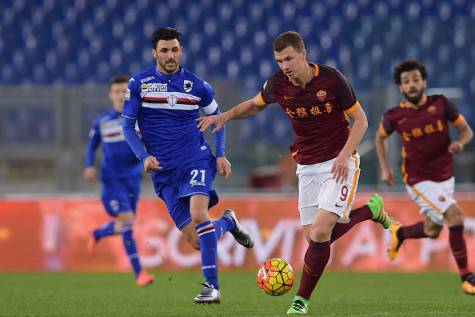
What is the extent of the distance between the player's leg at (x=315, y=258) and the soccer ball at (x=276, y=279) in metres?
0.21

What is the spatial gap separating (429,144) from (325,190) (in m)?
2.85

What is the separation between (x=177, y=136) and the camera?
7621mm

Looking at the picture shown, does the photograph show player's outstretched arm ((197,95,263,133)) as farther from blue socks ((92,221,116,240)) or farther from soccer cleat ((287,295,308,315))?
blue socks ((92,221,116,240))

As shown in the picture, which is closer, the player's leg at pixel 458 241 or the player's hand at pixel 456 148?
the player's hand at pixel 456 148

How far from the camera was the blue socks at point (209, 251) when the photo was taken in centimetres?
725

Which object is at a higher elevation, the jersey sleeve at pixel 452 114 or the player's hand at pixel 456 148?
the jersey sleeve at pixel 452 114

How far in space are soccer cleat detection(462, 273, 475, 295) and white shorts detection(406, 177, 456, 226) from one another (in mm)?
696

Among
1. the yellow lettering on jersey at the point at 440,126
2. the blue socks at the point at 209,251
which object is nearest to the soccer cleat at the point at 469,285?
the yellow lettering on jersey at the point at 440,126

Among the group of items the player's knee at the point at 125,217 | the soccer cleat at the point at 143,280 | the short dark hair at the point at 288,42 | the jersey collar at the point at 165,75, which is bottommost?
the soccer cleat at the point at 143,280

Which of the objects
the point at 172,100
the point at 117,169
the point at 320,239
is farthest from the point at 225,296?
the point at 117,169

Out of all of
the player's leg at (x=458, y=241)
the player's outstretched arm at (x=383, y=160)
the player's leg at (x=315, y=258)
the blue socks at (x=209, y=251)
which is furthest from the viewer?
the player's outstretched arm at (x=383, y=160)

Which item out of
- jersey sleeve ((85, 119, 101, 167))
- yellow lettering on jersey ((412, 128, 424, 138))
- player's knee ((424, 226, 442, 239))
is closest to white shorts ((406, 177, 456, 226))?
player's knee ((424, 226, 442, 239))

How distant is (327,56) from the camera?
16000mm

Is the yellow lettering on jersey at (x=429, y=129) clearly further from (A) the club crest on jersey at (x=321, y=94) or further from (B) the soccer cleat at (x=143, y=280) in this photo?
(B) the soccer cleat at (x=143, y=280)
